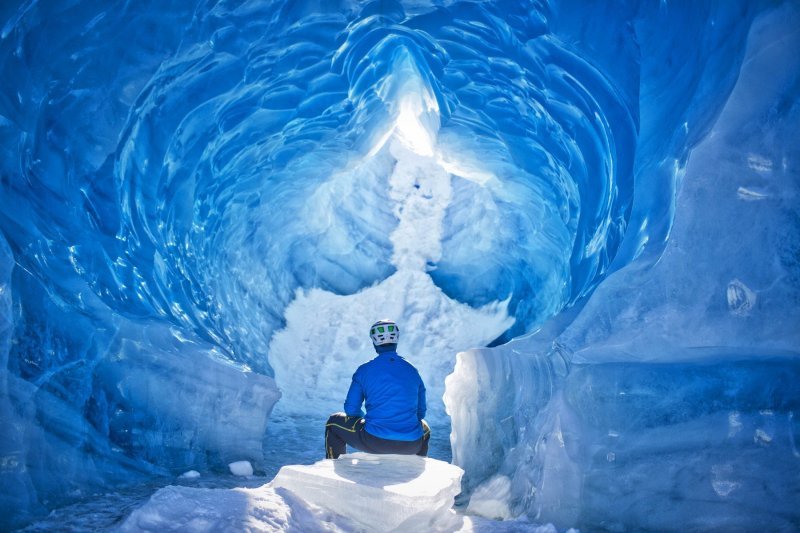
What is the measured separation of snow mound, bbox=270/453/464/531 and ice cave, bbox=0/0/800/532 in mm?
16

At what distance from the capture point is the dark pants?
3773mm

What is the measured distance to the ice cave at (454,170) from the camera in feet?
9.39

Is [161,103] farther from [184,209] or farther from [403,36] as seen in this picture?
[403,36]

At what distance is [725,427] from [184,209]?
190 inches

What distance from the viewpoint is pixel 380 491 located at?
285 cm

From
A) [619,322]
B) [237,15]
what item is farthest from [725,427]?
[237,15]

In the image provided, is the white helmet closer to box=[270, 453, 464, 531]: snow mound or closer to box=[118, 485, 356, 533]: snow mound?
box=[270, 453, 464, 531]: snow mound

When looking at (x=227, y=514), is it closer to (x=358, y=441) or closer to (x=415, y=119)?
(x=358, y=441)

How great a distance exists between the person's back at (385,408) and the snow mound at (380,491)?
47 centimetres

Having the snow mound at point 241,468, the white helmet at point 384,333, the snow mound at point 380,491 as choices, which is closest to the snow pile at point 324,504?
the snow mound at point 380,491

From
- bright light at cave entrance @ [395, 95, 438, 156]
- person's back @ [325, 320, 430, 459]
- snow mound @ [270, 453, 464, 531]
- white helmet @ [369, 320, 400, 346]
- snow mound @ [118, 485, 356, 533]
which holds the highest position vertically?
bright light at cave entrance @ [395, 95, 438, 156]

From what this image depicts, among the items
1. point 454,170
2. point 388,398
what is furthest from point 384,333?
point 454,170

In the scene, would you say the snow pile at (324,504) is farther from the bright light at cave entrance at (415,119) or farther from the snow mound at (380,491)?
the bright light at cave entrance at (415,119)


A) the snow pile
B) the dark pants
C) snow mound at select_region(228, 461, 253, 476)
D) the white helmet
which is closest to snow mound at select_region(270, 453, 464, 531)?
the snow pile
